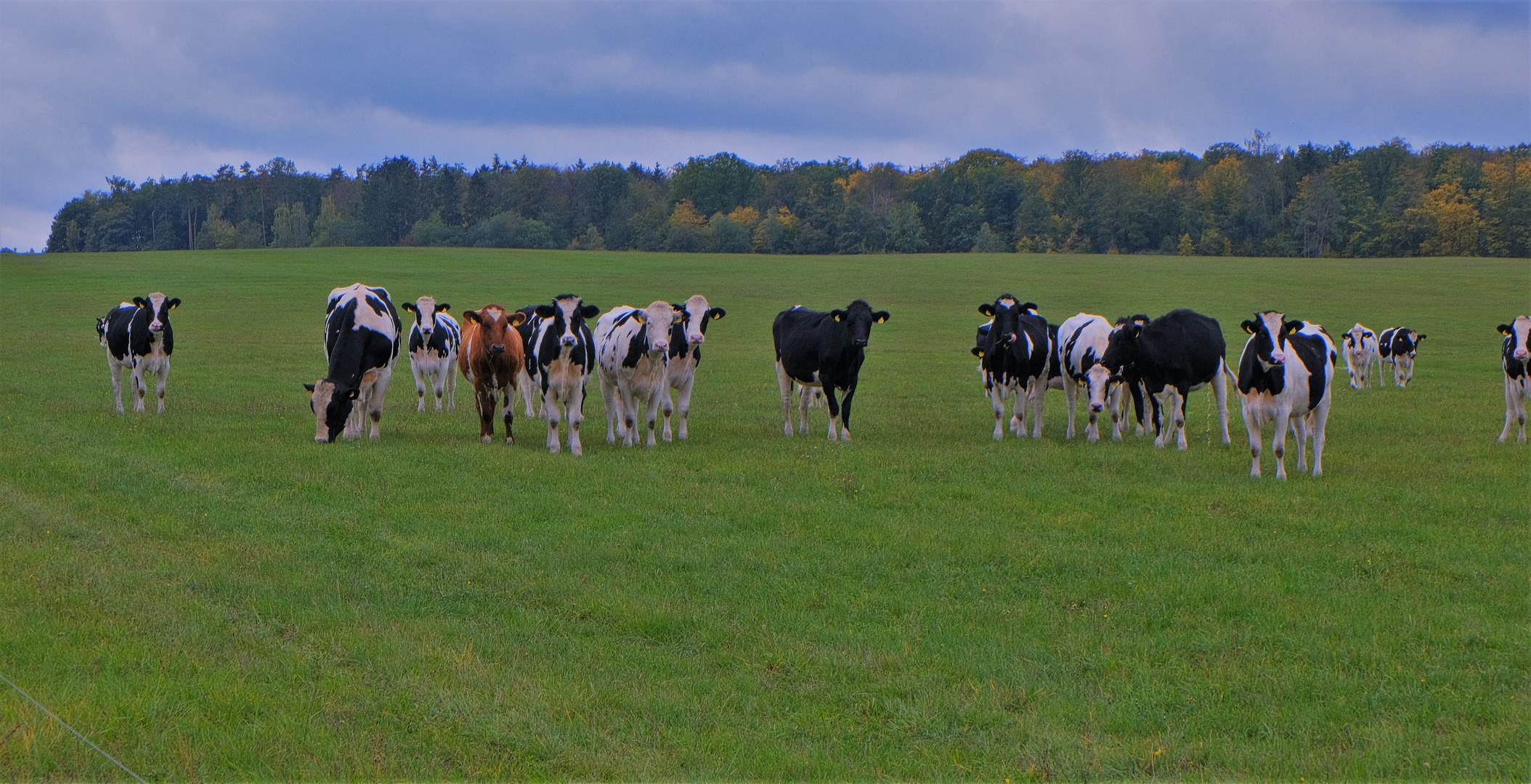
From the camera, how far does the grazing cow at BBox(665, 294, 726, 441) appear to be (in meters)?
17.5

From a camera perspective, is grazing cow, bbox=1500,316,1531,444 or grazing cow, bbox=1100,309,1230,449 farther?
grazing cow, bbox=1100,309,1230,449

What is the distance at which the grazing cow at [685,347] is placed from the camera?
1745 centimetres

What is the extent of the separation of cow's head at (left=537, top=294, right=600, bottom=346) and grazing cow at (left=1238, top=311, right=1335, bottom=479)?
846cm

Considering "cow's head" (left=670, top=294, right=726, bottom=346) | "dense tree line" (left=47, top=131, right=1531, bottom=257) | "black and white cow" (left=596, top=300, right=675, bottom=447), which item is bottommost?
"black and white cow" (left=596, top=300, right=675, bottom=447)

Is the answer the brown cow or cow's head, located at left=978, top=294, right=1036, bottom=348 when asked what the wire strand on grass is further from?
cow's head, located at left=978, top=294, right=1036, bottom=348

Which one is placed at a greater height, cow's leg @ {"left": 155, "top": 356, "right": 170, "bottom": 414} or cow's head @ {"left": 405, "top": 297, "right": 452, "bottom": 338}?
cow's head @ {"left": 405, "top": 297, "right": 452, "bottom": 338}

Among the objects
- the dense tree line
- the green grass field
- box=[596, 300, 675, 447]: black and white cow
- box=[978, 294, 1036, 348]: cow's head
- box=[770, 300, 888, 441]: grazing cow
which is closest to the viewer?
A: the green grass field

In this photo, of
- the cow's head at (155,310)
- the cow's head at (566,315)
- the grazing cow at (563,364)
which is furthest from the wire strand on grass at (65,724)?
the cow's head at (155,310)

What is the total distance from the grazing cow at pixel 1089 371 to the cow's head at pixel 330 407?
1050 centimetres

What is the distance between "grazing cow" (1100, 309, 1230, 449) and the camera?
1772 centimetres

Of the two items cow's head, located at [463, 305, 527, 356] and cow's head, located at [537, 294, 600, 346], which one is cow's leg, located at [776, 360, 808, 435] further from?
cow's head, located at [463, 305, 527, 356]

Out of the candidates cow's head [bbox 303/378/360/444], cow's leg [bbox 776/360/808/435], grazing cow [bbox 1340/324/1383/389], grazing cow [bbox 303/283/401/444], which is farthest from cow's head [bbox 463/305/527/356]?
grazing cow [bbox 1340/324/1383/389]

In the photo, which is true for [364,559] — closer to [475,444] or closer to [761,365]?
[475,444]

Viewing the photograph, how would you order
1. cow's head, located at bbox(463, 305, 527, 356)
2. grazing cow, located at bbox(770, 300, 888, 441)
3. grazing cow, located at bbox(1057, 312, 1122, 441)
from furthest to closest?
grazing cow, located at bbox(770, 300, 888, 441)
grazing cow, located at bbox(1057, 312, 1122, 441)
cow's head, located at bbox(463, 305, 527, 356)
